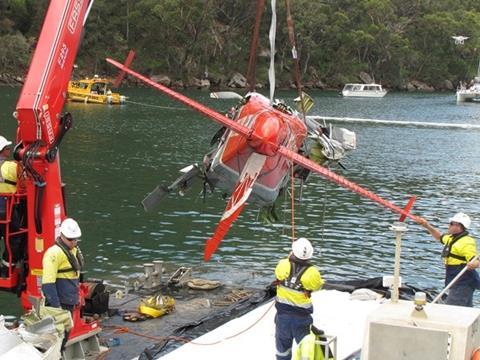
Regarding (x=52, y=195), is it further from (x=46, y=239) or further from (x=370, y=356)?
(x=370, y=356)

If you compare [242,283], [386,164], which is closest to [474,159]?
[386,164]

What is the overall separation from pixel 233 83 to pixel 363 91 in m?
19.5

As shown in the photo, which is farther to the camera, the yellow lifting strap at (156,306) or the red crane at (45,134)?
the yellow lifting strap at (156,306)

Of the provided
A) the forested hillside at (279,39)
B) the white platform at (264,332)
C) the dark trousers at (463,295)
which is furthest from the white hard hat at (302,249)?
the forested hillside at (279,39)

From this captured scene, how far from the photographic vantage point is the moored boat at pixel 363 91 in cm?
10556

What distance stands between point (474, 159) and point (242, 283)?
96.7ft

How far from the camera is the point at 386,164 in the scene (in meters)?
39.5

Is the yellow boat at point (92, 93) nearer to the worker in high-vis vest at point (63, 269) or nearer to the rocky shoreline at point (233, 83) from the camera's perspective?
the rocky shoreline at point (233, 83)

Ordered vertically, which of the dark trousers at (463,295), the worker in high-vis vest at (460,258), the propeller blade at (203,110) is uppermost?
the propeller blade at (203,110)

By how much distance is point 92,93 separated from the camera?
68.6 m

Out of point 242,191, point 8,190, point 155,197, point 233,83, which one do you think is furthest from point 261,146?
point 233,83

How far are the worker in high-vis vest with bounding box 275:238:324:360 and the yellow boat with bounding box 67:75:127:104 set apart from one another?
197 ft

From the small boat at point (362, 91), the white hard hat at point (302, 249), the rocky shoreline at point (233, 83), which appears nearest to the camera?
the white hard hat at point (302, 249)

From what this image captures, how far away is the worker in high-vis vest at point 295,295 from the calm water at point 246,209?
6.86 m
